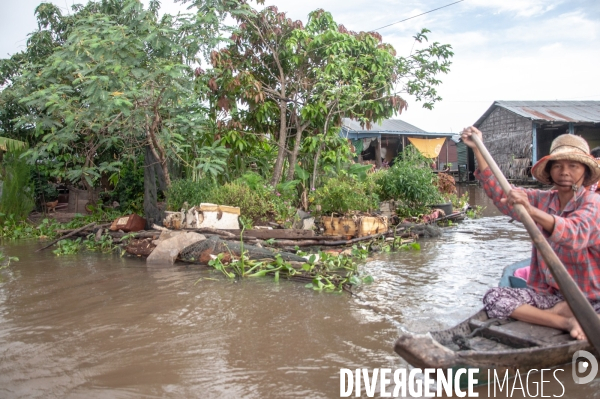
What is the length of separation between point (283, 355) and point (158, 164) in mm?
6820

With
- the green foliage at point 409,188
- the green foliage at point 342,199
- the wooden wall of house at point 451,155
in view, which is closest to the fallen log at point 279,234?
the green foliage at point 342,199

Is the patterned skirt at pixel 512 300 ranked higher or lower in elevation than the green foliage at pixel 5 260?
higher

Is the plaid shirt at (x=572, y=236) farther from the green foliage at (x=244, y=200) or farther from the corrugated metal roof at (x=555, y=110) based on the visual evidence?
the corrugated metal roof at (x=555, y=110)

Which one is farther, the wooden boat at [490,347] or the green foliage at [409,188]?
the green foliage at [409,188]

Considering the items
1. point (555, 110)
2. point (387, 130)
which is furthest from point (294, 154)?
point (555, 110)

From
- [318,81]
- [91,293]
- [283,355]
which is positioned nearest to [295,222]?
[318,81]

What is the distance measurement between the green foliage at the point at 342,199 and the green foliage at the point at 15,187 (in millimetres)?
6474

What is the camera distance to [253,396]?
312 centimetres

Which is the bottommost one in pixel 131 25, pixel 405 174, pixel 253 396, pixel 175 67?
pixel 253 396

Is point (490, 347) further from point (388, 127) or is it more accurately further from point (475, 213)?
point (388, 127)

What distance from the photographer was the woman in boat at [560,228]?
3006mm

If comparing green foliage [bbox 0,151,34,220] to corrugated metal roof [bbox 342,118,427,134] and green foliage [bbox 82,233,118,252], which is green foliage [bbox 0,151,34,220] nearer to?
green foliage [bbox 82,233,118,252]

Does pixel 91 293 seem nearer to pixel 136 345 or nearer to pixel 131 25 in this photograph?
pixel 136 345

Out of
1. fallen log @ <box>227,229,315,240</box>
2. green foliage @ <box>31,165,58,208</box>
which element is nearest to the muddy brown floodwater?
fallen log @ <box>227,229,315,240</box>
